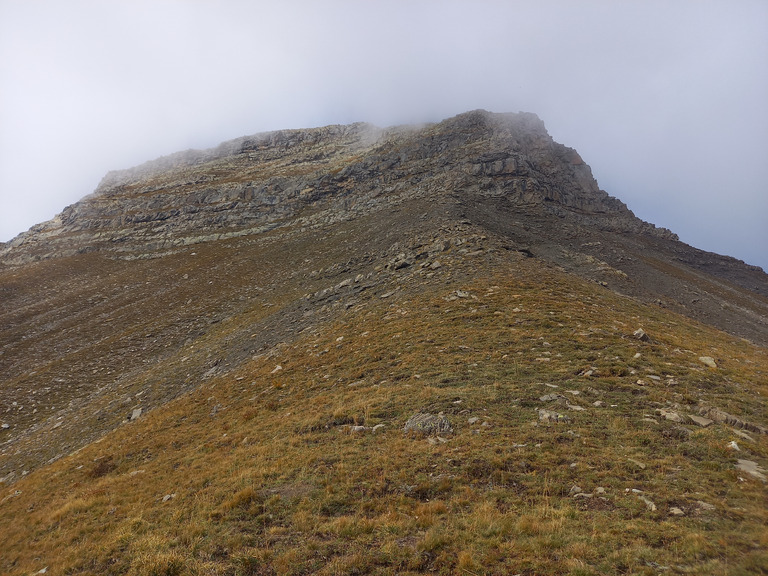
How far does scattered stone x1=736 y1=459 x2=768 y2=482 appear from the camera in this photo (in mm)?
7820

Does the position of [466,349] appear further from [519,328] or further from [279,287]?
[279,287]

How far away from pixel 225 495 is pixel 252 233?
6231cm

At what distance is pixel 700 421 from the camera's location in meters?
10.1

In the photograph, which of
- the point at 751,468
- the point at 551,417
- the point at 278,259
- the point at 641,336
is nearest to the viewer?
the point at 751,468

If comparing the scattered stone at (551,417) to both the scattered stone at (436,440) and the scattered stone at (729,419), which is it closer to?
the scattered stone at (436,440)


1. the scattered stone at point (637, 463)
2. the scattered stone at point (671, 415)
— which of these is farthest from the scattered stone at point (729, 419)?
the scattered stone at point (637, 463)

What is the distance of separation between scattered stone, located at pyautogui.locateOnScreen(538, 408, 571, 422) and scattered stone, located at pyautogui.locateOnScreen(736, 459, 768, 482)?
3.71 m

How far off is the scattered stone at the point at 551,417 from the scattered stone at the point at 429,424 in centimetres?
290

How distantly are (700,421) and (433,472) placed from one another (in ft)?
26.2

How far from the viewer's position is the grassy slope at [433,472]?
6797 millimetres

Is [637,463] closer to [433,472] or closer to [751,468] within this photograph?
[751,468]

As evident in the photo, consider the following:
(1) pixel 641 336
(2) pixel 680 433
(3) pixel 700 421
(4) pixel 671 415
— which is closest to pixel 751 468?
(2) pixel 680 433

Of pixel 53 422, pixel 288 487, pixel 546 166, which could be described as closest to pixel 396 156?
pixel 546 166

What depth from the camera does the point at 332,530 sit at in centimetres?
791
